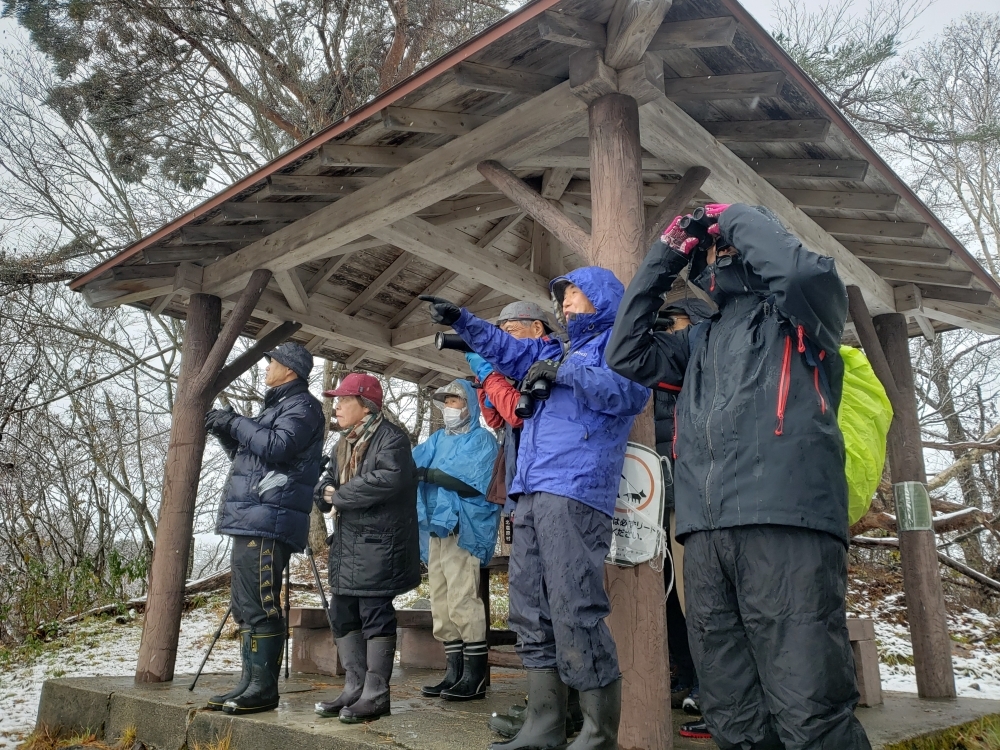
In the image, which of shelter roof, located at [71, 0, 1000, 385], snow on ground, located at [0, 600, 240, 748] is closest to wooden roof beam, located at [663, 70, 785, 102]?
shelter roof, located at [71, 0, 1000, 385]

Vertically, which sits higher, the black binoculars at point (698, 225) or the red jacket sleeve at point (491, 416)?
the black binoculars at point (698, 225)

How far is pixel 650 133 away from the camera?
393cm

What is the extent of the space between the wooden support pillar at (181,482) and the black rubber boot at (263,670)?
55.0 inches

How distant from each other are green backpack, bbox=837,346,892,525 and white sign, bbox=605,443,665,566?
0.87m

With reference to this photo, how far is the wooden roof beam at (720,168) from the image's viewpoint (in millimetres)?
3934

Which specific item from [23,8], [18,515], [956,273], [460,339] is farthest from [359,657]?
[23,8]

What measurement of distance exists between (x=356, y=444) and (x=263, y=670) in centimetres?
120

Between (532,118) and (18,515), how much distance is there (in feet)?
30.6

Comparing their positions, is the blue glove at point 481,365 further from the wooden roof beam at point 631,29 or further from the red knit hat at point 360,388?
the wooden roof beam at point 631,29

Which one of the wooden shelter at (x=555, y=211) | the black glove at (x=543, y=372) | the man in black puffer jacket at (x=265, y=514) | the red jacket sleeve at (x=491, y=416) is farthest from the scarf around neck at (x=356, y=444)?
the black glove at (x=543, y=372)

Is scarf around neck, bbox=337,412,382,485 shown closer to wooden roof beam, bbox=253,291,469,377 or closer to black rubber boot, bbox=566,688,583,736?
black rubber boot, bbox=566,688,583,736

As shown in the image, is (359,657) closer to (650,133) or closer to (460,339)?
(460,339)

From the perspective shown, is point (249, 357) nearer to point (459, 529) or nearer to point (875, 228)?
point (459, 529)

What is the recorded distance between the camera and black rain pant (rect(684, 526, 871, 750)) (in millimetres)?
1879
